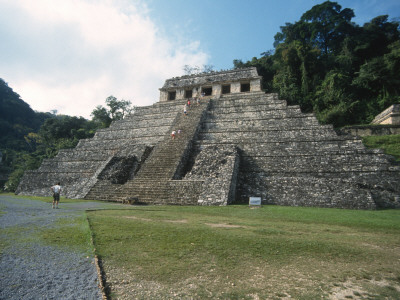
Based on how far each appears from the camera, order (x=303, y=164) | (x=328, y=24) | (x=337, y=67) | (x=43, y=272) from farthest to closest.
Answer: (x=328, y=24), (x=337, y=67), (x=303, y=164), (x=43, y=272)

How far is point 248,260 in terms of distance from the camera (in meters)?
3.17

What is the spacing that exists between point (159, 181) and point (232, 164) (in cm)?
342

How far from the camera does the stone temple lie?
29.0 feet

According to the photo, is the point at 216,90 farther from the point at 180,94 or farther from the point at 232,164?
the point at 232,164

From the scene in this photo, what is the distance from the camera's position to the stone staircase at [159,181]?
9.36 metres

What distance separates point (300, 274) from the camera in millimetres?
2781

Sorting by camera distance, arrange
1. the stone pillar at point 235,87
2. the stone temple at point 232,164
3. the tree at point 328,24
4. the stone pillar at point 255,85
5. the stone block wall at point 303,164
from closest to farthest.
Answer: the stone block wall at point 303,164 → the stone temple at point 232,164 → the stone pillar at point 255,85 → the stone pillar at point 235,87 → the tree at point 328,24

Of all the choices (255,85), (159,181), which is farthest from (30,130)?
(159,181)

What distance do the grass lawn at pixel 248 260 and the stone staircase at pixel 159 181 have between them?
4.01 meters

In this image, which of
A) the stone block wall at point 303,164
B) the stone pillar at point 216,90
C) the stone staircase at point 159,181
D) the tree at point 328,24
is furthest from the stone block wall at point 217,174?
the tree at point 328,24

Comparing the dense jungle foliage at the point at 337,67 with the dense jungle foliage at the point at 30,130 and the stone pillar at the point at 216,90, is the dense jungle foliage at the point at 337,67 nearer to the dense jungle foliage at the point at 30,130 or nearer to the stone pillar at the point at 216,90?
the stone pillar at the point at 216,90

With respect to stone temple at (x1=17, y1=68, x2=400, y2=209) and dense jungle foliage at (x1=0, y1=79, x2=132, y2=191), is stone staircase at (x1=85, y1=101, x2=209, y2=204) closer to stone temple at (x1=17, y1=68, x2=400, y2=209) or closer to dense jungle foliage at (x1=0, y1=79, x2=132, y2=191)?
stone temple at (x1=17, y1=68, x2=400, y2=209)

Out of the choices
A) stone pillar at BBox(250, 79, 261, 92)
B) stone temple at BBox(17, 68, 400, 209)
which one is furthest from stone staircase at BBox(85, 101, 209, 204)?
stone pillar at BBox(250, 79, 261, 92)

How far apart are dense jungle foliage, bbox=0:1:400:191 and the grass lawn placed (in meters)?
17.1
